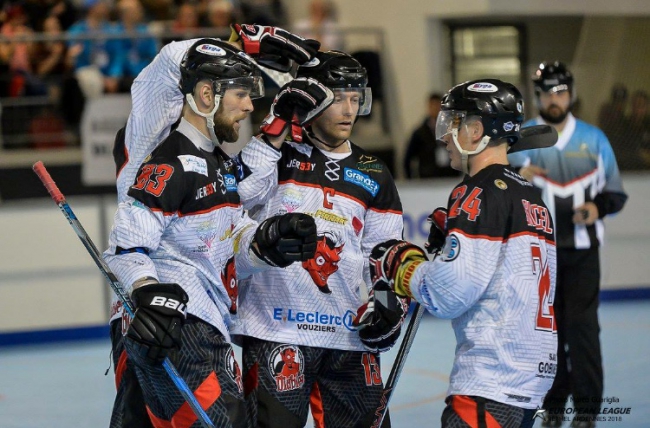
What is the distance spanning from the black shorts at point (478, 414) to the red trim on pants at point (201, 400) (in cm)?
74

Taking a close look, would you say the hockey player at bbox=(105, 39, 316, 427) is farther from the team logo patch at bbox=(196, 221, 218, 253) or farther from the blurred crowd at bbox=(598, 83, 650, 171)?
the blurred crowd at bbox=(598, 83, 650, 171)

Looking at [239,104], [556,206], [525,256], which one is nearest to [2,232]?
[556,206]

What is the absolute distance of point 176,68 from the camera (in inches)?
149

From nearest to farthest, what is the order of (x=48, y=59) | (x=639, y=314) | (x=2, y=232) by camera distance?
(x=2, y=232)
(x=639, y=314)
(x=48, y=59)

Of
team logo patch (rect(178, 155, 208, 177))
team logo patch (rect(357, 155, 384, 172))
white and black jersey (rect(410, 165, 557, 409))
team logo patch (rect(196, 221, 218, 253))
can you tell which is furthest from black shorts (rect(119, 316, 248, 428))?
team logo patch (rect(357, 155, 384, 172))

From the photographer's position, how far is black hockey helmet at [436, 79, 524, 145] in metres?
3.40

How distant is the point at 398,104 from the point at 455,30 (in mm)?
1117

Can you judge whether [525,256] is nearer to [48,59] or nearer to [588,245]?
[588,245]

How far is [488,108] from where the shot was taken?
3.39 meters

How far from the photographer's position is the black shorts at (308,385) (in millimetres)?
3877

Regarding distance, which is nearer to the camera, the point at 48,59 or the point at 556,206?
the point at 556,206

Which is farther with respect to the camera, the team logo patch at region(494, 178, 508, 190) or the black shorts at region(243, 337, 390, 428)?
the black shorts at region(243, 337, 390, 428)

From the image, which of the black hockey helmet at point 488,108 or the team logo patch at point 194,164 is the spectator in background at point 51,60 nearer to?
the team logo patch at point 194,164

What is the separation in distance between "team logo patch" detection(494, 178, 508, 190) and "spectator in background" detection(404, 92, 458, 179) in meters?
7.03
